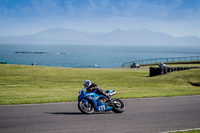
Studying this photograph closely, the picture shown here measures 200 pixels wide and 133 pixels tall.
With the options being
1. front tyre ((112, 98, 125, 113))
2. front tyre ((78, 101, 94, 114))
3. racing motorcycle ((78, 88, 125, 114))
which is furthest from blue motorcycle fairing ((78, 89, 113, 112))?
front tyre ((112, 98, 125, 113))

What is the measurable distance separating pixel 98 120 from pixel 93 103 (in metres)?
1.25

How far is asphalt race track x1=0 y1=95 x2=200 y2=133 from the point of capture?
887 cm

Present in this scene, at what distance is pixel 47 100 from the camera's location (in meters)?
15.9

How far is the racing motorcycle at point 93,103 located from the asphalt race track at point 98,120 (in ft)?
0.85

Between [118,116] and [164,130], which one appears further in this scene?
[118,116]

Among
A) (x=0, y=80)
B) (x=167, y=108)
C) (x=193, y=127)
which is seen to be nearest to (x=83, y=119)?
(x=193, y=127)

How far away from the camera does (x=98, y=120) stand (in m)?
10.2

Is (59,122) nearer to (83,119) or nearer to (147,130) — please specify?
(83,119)

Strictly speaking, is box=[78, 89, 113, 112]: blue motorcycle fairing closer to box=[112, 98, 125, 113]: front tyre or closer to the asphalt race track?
the asphalt race track

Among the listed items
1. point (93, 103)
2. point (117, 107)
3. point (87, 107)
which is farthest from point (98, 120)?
point (117, 107)

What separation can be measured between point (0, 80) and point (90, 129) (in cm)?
2255

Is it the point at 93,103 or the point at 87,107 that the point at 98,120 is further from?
the point at 87,107

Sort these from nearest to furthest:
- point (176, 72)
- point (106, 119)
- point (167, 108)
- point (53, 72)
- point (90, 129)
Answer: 1. point (90, 129)
2. point (106, 119)
3. point (167, 108)
4. point (176, 72)
5. point (53, 72)

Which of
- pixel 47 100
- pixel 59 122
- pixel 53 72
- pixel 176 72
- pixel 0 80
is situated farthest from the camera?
pixel 53 72
